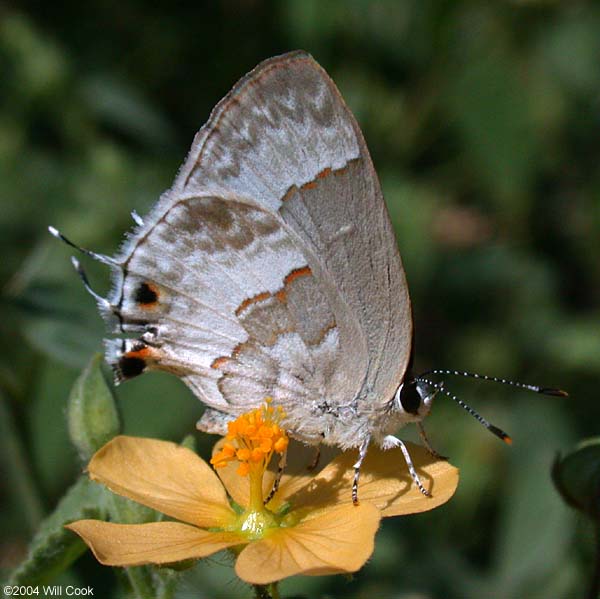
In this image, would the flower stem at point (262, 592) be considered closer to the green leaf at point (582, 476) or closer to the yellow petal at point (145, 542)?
the yellow petal at point (145, 542)

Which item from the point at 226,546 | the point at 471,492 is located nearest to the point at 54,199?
the point at 471,492

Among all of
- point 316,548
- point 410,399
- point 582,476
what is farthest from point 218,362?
point 582,476

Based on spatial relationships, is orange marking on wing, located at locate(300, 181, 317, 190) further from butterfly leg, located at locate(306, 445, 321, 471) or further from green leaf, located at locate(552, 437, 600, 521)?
green leaf, located at locate(552, 437, 600, 521)

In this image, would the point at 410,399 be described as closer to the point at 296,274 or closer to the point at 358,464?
the point at 358,464

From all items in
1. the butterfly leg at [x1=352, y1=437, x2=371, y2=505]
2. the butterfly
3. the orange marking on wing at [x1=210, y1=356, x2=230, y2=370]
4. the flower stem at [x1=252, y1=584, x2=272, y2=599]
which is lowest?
the flower stem at [x1=252, y1=584, x2=272, y2=599]

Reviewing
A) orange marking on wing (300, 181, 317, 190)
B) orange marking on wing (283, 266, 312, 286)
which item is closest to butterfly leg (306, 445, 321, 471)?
orange marking on wing (283, 266, 312, 286)

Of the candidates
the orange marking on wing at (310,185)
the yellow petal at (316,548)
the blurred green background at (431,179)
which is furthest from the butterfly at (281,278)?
the blurred green background at (431,179)

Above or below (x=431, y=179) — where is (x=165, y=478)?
below
